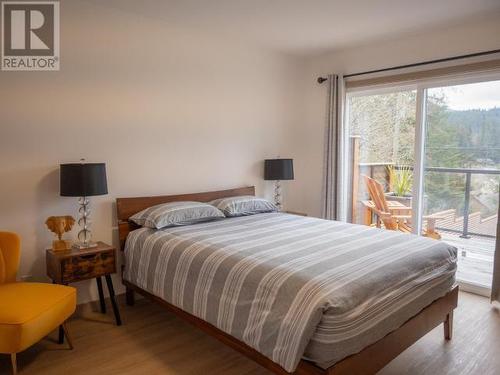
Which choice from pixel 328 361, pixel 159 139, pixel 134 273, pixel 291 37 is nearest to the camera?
pixel 328 361

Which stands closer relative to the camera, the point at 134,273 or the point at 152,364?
the point at 152,364

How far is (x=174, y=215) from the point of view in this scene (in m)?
3.15

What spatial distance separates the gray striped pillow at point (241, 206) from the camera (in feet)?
11.9

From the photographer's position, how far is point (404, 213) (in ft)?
13.6

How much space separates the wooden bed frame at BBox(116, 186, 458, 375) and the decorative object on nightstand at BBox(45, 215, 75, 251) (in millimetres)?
495

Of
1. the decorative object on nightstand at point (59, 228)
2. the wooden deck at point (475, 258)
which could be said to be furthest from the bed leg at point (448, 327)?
the decorative object on nightstand at point (59, 228)

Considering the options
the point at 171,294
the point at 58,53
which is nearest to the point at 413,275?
the point at 171,294

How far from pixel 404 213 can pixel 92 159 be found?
10.9 ft

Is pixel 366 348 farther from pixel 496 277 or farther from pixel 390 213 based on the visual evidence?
pixel 390 213

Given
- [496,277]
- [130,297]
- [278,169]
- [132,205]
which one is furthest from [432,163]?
[130,297]

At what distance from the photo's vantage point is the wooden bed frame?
1.77 m

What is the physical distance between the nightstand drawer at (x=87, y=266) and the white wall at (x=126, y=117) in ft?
1.60

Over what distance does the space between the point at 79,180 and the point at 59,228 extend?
411 mm

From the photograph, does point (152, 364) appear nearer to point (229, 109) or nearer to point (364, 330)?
point (364, 330)
